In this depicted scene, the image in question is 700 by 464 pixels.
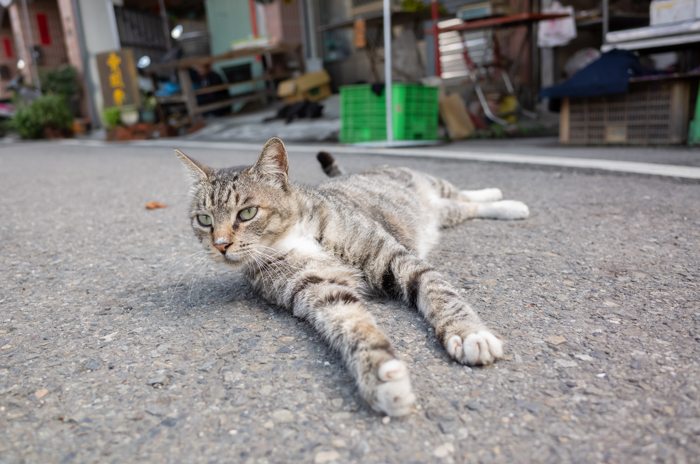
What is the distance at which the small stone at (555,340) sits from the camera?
1621 mm

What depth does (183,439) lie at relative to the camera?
1.25 m

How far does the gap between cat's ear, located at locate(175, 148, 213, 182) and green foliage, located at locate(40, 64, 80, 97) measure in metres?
16.3

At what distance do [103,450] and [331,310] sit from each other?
2.83 ft

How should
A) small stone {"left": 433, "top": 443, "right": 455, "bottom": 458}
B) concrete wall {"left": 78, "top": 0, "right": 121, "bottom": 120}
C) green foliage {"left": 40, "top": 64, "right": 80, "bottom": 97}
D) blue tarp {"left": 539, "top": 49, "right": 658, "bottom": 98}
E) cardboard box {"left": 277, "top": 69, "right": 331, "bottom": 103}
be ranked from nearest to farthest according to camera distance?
1. small stone {"left": 433, "top": 443, "right": 455, "bottom": 458}
2. blue tarp {"left": 539, "top": 49, "right": 658, "bottom": 98}
3. cardboard box {"left": 277, "top": 69, "right": 331, "bottom": 103}
4. concrete wall {"left": 78, "top": 0, "right": 121, "bottom": 120}
5. green foliage {"left": 40, "top": 64, "right": 80, "bottom": 97}

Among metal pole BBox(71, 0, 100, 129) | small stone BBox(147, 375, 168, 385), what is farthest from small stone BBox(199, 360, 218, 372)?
metal pole BBox(71, 0, 100, 129)

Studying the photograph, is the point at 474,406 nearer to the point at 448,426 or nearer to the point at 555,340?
the point at 448,426

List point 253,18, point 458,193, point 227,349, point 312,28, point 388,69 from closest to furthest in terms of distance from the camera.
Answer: point 227,349 < point 458,193 < point 388,69 < point 312,28 < point 253,18

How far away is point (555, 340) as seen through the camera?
5.37 ft

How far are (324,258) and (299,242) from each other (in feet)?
0.47

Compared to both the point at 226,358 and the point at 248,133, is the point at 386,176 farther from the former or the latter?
the point at 248,133

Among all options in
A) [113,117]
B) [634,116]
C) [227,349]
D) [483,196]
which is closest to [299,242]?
[227,349]

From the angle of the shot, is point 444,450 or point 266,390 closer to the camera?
point 444,450

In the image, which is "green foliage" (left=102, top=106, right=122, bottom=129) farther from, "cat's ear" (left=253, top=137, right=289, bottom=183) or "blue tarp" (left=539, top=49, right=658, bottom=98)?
"cat's ear" (left=253, top=137, right=289, bottom=183)

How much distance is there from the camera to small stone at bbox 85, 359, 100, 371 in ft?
5.33
